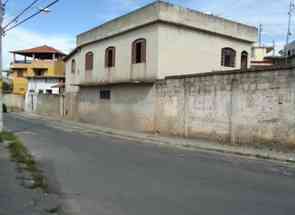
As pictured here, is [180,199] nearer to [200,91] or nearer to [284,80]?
[284,80]

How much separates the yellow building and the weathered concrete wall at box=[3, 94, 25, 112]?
245 cm

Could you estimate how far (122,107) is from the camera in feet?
69.6

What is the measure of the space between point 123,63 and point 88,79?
17.8ft

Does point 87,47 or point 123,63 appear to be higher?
point 87,47

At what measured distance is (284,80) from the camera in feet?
39.4

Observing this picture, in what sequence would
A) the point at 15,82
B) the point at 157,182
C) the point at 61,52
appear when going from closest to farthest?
the point at 157,182 → the point at 15,82 → the point at 61,52

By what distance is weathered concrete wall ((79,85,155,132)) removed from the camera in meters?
→ 18.9

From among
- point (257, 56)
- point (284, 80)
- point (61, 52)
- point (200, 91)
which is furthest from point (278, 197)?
point (61, 52)

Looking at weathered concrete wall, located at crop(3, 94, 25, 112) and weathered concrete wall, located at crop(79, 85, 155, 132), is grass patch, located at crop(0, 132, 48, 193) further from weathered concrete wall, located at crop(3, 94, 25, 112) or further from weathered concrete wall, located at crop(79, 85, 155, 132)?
weathered concrete wall, located at crop(3, 94, 25, 112)

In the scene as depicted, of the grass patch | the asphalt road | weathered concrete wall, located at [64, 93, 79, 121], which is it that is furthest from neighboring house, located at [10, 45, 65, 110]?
the asphalt road

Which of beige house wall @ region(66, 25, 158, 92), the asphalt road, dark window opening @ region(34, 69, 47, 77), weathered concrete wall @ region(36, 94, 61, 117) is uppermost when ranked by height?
dark window opening @ region(34, 69, 47, 77)

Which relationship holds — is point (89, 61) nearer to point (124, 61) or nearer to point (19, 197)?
point (124, 61)

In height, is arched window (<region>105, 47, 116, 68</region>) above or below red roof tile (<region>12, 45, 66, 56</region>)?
below

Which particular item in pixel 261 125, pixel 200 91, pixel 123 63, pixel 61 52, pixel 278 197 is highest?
pixel 61 52
